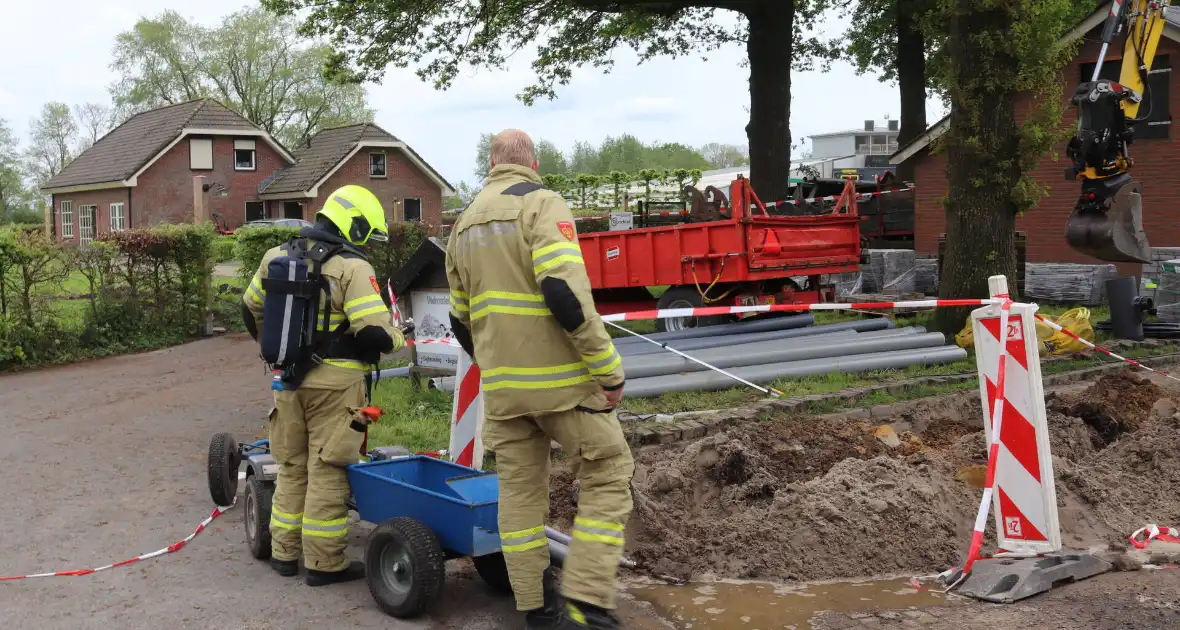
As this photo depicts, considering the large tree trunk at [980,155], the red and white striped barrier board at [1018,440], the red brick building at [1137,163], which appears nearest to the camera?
the red and white striped barrier board at [1018,440]

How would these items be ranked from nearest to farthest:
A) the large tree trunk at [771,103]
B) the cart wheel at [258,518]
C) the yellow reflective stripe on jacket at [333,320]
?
the yellow reflective stripe on jacket at [333,320], the cart wheel at [258,518], the large tree trunk at [771,103]

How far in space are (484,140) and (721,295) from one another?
65980mm

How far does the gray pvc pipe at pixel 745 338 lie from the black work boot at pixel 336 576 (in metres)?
5.42

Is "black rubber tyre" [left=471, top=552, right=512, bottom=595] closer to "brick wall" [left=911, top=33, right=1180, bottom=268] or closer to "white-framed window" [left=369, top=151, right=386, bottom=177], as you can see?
"brick wall" [left=911, top=33, right=1180, bottom=268]

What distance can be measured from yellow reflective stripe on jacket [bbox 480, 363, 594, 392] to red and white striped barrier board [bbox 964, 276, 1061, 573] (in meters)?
2.06

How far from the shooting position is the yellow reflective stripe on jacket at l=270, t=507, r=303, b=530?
563 centimetres

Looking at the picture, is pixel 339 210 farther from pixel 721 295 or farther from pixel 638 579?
pixel 721 295

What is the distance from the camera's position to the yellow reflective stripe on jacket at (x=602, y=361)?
4.47 meters

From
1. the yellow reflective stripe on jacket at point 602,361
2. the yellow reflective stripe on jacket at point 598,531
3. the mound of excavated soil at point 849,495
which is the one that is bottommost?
the mound of excavated soil at point 849,495

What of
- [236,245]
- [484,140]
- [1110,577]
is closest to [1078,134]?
[1110,577]

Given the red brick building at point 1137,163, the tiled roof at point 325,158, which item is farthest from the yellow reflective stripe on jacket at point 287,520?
the tiled roof at point 325,158

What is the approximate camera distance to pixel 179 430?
9828 mm

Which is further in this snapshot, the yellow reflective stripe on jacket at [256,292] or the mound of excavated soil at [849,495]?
the yellow reflective stripe on jacket at [256,292]

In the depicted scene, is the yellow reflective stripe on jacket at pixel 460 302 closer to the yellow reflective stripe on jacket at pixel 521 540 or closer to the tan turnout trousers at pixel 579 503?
the tan turnout trousers at pixel 579 503
